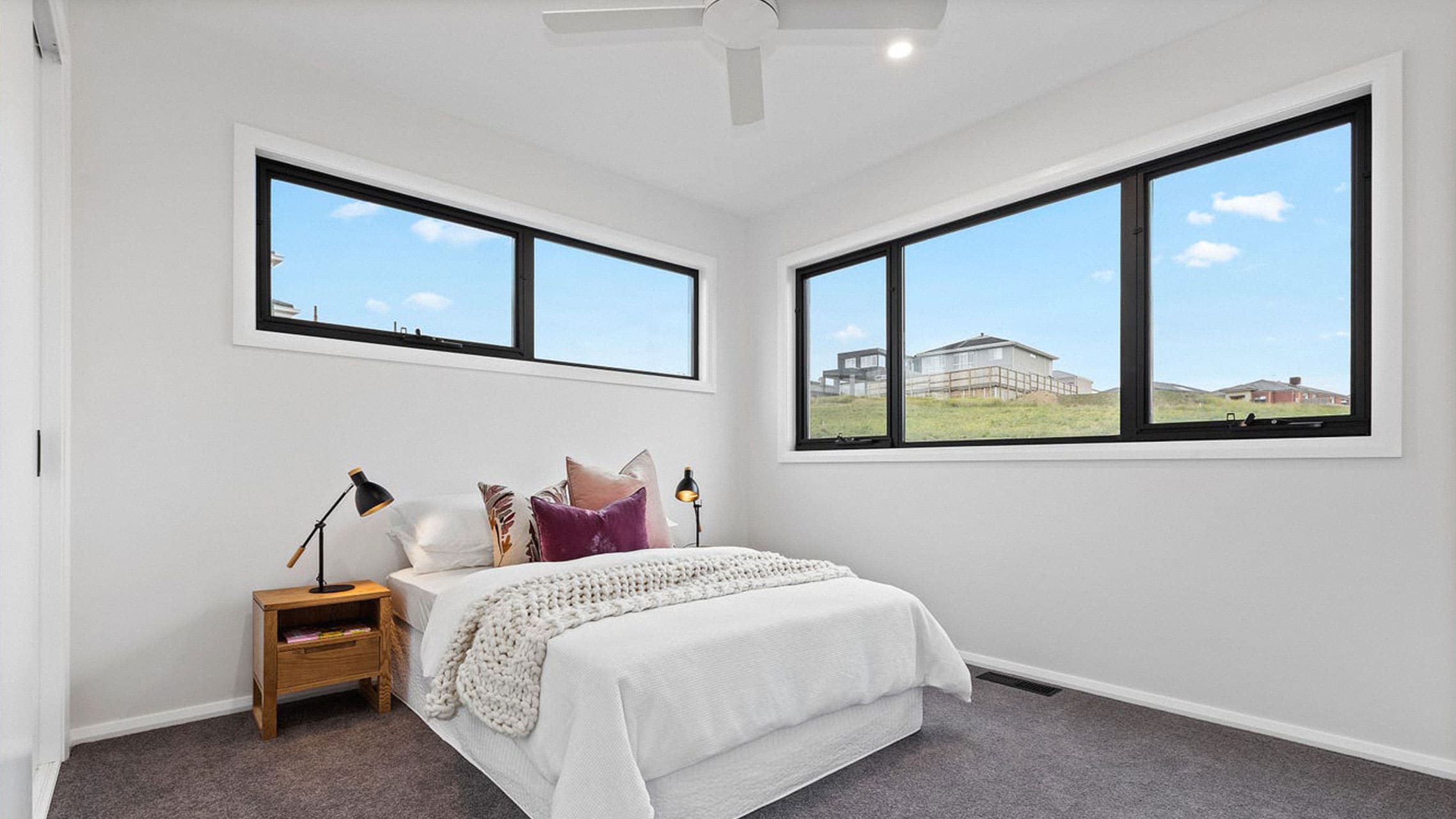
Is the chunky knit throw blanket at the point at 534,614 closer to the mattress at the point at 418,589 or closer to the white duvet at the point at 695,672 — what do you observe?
the white duvet at the point at 695,672

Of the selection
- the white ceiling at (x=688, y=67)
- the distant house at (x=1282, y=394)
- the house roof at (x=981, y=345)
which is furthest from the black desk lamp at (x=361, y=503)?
the distant house at (x=1282, y=394)

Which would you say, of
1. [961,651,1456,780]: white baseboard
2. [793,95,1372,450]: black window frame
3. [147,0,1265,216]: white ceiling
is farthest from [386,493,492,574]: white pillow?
[961,651,1456,780]: white baseboard

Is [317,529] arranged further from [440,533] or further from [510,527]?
[510,527]

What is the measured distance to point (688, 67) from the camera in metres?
3.12

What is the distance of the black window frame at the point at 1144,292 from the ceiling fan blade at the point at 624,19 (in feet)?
6.47

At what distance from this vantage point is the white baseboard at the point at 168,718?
2.52 metres

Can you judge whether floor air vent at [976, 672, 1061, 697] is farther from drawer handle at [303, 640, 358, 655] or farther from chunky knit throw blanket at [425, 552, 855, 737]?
drawer handle at [303, 640, 358, 655]

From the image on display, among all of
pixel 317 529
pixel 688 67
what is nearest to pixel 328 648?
pixel 317 529

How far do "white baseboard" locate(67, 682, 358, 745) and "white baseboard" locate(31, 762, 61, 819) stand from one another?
8.6 inches

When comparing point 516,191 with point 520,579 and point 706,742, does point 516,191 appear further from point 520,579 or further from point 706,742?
point 706,742

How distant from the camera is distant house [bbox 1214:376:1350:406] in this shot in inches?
102

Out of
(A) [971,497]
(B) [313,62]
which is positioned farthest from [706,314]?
(B) [313,62]

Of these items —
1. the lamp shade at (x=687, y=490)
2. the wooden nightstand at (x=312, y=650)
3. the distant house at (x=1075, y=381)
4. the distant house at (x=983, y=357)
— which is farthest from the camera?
the lamp shade at (x=687, y=490)

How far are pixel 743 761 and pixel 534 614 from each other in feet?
2.38
